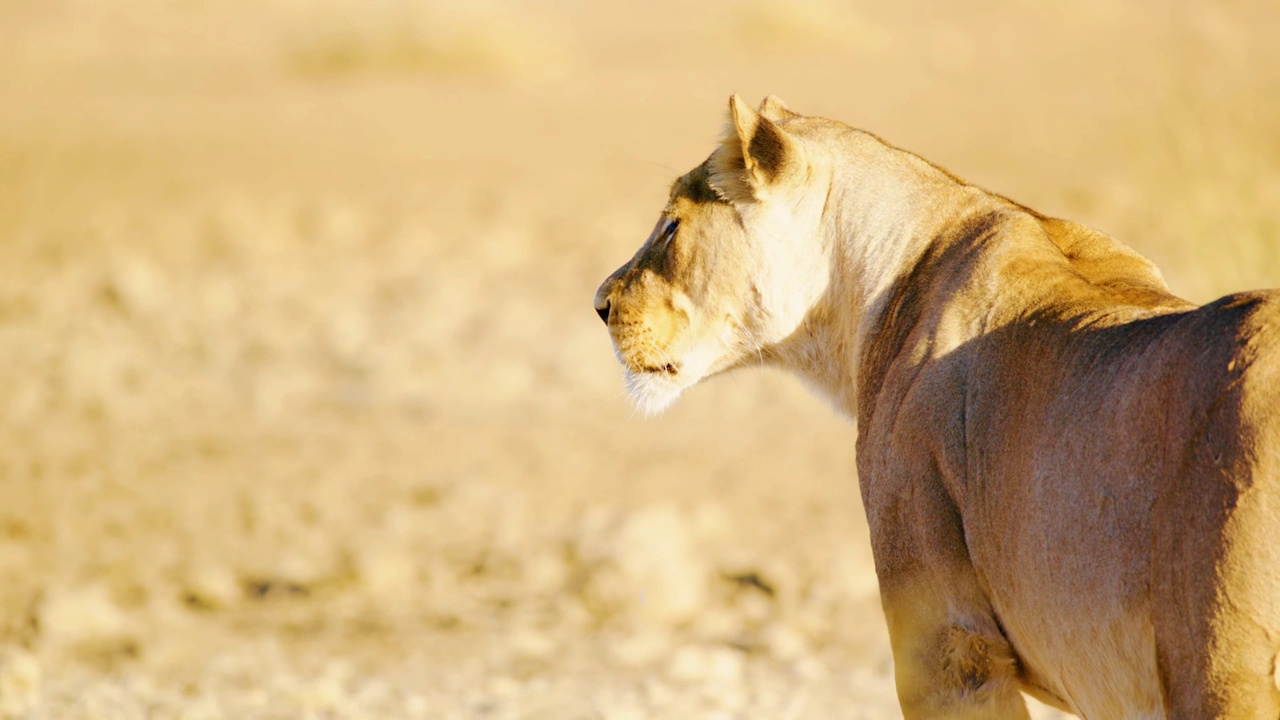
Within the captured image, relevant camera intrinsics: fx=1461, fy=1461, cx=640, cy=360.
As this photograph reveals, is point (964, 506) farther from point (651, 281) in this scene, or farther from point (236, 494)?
point (236, 494)

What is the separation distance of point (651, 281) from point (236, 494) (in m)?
4.23

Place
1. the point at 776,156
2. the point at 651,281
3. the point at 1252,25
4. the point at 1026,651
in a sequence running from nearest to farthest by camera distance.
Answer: the point at 1026,651, the point at 776,156, the point at 651,281, the point at 1252,25

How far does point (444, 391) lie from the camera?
373 inches

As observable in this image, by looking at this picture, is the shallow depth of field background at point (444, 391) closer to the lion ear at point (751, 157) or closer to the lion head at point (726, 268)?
the lion head at point (726, 268)

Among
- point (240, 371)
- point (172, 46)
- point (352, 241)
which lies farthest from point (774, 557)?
point (172, 46)

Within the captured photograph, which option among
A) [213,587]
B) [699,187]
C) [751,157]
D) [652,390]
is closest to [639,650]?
[652,390]

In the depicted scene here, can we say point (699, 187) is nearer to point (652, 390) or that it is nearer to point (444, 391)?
point (652, 390)

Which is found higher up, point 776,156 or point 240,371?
point 240,371

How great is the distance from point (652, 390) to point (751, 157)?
2.67 ft

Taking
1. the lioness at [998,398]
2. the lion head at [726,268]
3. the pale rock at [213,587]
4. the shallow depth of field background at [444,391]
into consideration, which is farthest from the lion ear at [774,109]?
the pale rock at [213,587]

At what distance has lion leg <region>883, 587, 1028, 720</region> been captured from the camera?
316 centimetres

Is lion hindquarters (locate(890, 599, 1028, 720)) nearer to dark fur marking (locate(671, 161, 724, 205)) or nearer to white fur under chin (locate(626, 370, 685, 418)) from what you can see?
white fur under chin (locate(626, 370, 685, 418))

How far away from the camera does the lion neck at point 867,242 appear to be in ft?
12.5

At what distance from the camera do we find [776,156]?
3.85 meters
